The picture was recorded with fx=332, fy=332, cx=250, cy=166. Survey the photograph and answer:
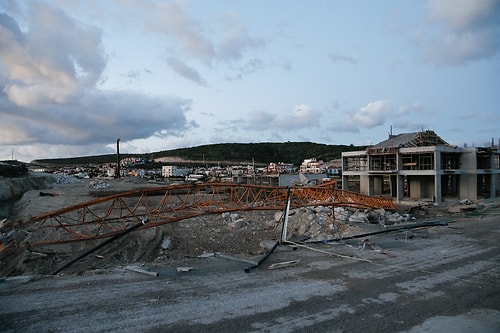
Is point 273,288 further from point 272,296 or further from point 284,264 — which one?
point 284,264

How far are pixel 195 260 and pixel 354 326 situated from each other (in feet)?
19.3

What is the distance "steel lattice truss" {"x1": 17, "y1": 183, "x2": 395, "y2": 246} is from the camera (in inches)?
560

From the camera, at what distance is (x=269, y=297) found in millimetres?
7465

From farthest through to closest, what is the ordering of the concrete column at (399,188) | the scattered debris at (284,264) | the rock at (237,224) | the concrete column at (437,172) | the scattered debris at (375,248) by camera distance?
the concrete column at (399,188) → the concrete column at (437,172) → the rock at (237,224) → the scattered debris at (375,248) → the scattered debris at (284,264)

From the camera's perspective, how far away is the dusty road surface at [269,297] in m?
6.15

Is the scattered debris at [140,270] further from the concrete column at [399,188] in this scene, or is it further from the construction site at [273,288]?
the concrete column at [399,188]

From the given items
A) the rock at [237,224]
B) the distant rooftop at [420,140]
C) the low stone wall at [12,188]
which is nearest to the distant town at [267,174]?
the distant rooftop at [420,140]

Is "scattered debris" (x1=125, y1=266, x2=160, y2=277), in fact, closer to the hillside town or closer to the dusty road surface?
the dusty road surface

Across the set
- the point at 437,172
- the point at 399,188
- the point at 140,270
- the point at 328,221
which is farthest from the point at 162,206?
the point at 399,188

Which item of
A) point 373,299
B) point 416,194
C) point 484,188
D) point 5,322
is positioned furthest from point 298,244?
point 484,188

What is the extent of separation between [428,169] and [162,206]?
3235 cm

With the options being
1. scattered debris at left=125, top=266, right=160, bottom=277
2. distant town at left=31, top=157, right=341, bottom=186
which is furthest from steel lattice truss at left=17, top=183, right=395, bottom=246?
distant town at left=31, top=157, right=341, bottom=186

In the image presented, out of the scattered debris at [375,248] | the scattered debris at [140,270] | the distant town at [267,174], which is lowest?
the scattered debris at [375,248]

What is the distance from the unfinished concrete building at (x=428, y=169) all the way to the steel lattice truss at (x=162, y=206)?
11.0 metres
